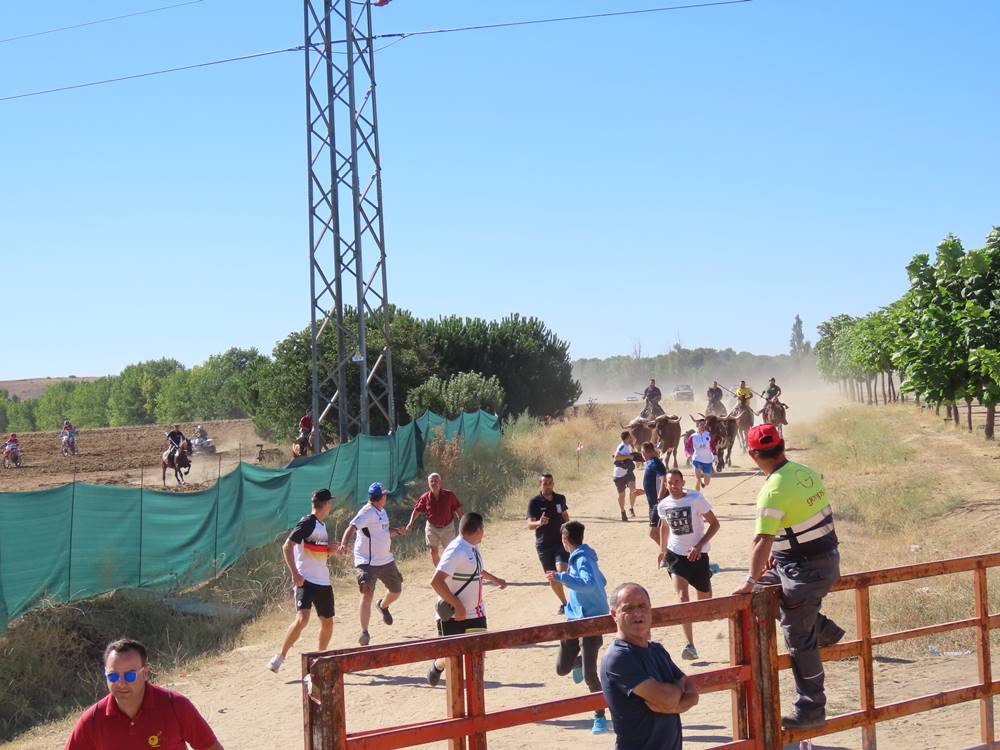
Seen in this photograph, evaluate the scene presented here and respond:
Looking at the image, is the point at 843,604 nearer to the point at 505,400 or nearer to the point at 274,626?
the point at 274,626

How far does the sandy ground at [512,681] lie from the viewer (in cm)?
867

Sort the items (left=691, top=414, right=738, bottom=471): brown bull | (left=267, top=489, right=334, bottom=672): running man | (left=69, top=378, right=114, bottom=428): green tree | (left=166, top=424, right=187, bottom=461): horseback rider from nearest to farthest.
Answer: (left=267, top=489, right=334, bottom=672): running man, (left=691, top=414, right=738, bottom=471): brown bull, (left=166, top=424, right=187, bottom=461): horseback rider, (left=69, top=378, right=114, bottom=428): green tree

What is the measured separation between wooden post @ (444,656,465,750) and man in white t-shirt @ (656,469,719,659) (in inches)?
239

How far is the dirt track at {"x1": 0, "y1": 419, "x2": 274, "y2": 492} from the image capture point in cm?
3469

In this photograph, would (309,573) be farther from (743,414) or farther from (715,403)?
(715,403)

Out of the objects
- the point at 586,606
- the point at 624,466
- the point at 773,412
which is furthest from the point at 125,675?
the point at 773,412

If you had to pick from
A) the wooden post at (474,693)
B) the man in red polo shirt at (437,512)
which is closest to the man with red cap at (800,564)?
the wooden post at (474,693)

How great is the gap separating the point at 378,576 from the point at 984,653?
743 cm

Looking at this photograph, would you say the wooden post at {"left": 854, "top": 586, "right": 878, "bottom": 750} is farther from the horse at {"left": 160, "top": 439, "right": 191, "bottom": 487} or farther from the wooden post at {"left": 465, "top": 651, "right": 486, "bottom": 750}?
the horse at {"left": 160, "top": 439, "right": 191, "bottom": 487}

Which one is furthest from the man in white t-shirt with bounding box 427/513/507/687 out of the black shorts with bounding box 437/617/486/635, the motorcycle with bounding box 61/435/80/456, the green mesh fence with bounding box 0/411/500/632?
the motorcycle with bounding box 61/435/80/456

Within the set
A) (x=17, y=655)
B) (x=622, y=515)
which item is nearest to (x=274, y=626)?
(x=17, y=655)

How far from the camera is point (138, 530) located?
46.0 ft

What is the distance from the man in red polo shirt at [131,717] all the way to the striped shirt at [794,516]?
3.07 meters

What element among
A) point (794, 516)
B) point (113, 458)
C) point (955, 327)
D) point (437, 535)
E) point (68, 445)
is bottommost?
point (437, 535)
